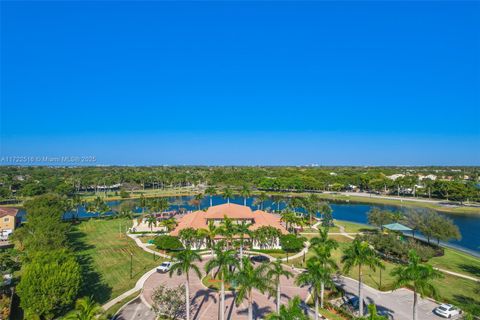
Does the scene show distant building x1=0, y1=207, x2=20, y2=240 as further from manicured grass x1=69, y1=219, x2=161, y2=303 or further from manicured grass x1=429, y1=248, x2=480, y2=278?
manicured grass x1=429, y1=248, x2=480, y2=278

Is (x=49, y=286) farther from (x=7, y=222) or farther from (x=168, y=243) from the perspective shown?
(x=7, y=222)

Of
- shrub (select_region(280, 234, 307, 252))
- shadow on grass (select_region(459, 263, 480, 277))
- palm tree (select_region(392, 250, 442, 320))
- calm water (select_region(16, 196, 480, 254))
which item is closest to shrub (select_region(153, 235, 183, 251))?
shrub (select_region(280, 234, 307, 252))

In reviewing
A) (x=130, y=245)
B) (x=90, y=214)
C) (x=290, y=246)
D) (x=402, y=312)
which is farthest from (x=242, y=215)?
(x=90, y=214)

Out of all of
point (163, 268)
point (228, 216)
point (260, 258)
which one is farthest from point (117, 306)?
point (228, 216)

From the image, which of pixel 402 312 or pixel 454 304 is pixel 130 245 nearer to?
pixel 402 312

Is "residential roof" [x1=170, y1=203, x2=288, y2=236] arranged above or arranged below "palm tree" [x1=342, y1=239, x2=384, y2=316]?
below

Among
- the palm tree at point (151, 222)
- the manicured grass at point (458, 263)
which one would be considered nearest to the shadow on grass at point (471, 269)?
the manicured grass at point (458, 263)
